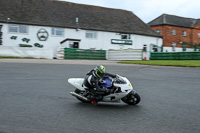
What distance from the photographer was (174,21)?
56.6 meters

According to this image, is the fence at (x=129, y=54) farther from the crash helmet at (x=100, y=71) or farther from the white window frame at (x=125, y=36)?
the crash helmet at (x=100, y=71)

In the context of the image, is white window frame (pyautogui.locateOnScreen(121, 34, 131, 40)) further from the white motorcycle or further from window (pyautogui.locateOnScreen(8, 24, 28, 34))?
the white motorcycle

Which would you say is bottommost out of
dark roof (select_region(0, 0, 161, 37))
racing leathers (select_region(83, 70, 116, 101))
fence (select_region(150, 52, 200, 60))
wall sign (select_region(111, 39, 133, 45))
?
racing leathers (select_region(83, 70, 116, 101))

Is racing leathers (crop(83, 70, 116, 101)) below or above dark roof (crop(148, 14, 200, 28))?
below

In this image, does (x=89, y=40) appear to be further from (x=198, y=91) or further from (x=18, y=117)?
(x=18, y=117)

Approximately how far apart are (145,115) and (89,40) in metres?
33.4

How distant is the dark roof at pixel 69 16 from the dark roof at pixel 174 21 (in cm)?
992

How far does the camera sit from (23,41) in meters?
34.4

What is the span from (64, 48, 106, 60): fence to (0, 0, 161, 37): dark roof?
627cm

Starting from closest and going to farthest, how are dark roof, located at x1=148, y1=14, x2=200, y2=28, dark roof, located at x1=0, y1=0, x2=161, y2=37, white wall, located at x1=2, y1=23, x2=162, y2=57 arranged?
1. white wall, located at x1=2, y1=23, x2=162, y2=57
2. dark roof, located at x1=0, y1=0, x2=161, y2=37
3. dark roof, located at x1=148, y1=14, x2=200, y2=28

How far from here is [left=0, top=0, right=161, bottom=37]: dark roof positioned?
35719mm

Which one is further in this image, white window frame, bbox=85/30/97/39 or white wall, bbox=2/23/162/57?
white window frame, bbox=85/30/97/39

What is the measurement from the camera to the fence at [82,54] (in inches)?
1283

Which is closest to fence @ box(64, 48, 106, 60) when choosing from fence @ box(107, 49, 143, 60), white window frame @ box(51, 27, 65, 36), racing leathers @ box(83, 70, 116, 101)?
fence @ box(107, 49, 143, 60)
